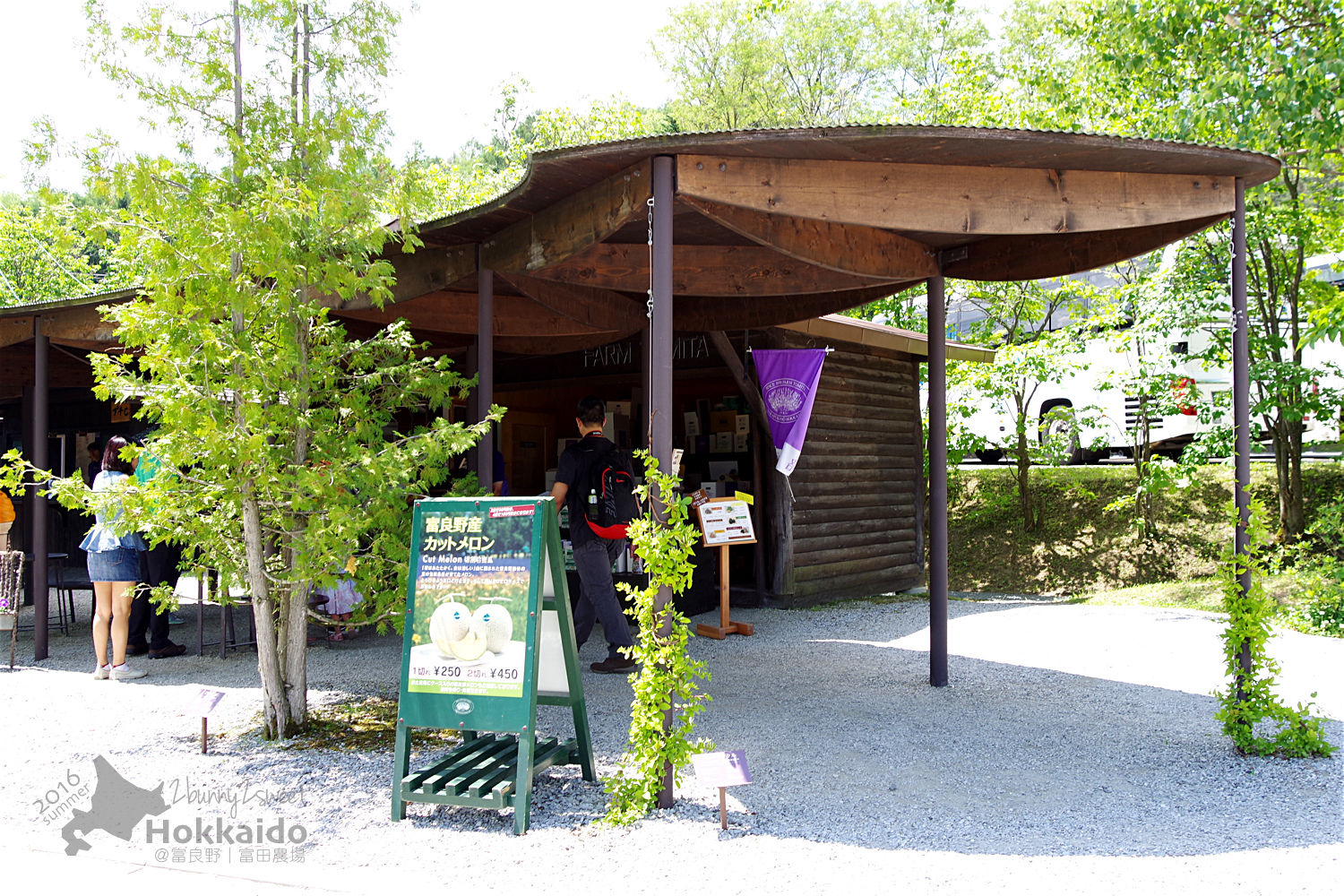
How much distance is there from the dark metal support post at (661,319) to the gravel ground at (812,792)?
1539 mm

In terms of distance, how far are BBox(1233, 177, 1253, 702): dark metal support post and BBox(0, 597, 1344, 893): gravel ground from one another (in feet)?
2.71

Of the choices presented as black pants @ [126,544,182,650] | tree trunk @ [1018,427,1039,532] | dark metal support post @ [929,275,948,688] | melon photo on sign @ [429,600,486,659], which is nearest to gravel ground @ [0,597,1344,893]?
dark metal support post @ [929,275,948,688]

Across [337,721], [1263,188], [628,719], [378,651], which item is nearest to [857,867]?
[628,719]

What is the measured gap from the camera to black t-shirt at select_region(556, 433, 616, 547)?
19.8 ft

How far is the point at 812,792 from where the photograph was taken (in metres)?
3.97

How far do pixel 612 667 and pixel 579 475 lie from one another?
4.86 ft

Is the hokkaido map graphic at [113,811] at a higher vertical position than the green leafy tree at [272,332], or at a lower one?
lower

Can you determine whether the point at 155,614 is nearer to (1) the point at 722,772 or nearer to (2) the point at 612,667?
(2) the point at 612,667

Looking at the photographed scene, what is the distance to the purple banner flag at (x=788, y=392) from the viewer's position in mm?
8336

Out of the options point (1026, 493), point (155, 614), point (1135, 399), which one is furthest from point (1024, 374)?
point (155, 614)

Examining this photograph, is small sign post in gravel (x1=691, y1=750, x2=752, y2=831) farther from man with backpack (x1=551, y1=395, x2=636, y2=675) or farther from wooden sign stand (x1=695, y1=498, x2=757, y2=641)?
wooden sign stand (x1=695, y1=498, x2=757, y2=641)

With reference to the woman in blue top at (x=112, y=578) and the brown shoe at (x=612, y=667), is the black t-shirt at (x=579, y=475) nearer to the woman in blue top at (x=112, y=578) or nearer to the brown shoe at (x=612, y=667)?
the brown shoe at (x=612, y=667)

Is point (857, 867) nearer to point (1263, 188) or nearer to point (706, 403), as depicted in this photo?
point (706, 403)

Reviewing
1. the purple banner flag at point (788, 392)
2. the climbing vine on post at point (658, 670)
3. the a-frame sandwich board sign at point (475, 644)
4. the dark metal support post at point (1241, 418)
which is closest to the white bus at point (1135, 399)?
the purple banner flag at point (788, 392)
